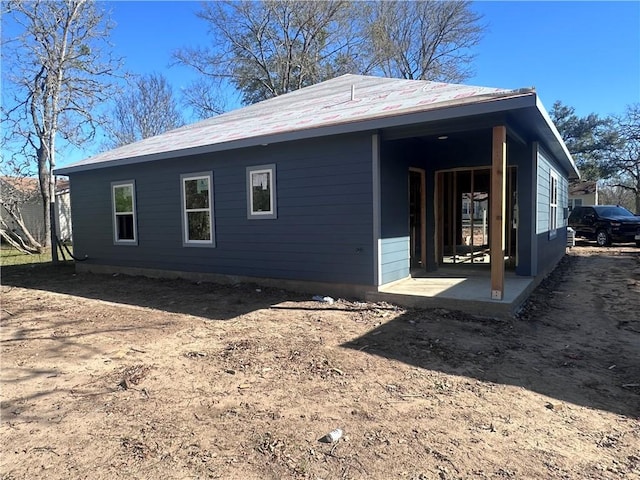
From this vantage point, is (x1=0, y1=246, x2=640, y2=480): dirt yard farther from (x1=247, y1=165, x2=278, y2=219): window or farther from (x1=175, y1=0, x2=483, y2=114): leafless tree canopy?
(x1=175, y1=0, x2=483, y2=114): leafless tree canopy

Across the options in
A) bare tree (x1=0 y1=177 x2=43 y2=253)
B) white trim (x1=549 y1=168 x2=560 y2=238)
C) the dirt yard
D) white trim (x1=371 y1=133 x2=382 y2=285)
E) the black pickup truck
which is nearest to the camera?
the dirt yard

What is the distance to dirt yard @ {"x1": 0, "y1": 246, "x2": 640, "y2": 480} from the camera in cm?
245

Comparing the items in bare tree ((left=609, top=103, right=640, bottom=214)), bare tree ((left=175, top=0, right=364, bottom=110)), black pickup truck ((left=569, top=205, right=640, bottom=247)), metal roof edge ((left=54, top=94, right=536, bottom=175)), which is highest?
bare tree ((left=175, top=0, right=364, bottom=110))

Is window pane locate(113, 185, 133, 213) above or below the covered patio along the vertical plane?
above

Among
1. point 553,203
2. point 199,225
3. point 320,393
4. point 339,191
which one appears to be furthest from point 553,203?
point 320,393

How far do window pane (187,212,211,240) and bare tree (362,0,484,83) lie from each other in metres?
16.9

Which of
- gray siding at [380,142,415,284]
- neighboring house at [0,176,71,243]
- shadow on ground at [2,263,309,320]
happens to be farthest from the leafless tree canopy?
gray siding at [380,142,415,284]

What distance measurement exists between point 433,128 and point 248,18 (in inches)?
738

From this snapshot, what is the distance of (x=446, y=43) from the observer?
76.3ft

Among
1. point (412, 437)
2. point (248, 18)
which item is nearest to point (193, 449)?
point (412, 437)

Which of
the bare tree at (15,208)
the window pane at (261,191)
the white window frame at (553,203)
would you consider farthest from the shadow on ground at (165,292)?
the bare tree at (15,208)

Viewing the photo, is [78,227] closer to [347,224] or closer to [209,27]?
[347,224]

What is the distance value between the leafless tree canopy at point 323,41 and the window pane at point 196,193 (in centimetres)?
1510

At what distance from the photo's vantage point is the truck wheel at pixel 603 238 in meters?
16.8
